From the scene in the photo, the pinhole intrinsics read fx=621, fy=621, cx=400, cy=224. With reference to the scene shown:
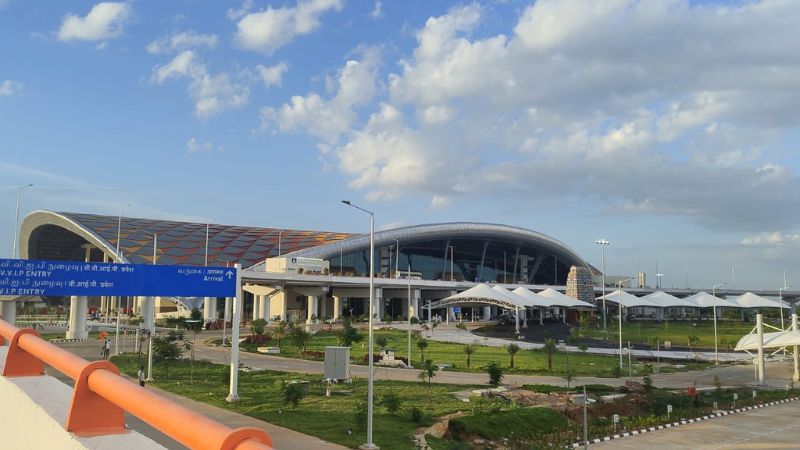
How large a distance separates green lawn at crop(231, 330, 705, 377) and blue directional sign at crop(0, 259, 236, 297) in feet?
68.5

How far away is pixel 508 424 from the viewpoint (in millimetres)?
25156

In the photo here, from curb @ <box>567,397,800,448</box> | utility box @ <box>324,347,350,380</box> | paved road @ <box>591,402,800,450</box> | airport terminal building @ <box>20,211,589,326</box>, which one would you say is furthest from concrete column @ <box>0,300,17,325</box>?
paved road @ <box>591,402,800,450</box>

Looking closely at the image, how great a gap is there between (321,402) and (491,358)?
25.3m

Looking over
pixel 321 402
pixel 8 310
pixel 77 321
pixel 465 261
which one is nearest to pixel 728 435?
pixel 321 402

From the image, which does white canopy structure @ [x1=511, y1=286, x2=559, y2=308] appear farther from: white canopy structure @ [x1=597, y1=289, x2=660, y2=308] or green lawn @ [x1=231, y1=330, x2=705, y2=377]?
green lawn @ [x1=231, y1=330, x2=705, y2=377]

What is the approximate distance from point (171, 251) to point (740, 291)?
15424 centimetres

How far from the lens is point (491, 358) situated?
5034 centimetres

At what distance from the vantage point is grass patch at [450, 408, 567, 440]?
79.3 ft

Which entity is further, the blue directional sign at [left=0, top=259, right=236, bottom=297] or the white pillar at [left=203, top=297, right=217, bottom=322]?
the white pillar at [left=203, top=297, right=217, bottom=322]

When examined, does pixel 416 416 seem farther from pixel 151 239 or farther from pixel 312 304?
pixel 151 239

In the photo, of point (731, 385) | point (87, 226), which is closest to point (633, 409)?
point (731, 385)

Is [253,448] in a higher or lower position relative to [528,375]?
higher

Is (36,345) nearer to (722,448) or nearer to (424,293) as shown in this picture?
(722,448)

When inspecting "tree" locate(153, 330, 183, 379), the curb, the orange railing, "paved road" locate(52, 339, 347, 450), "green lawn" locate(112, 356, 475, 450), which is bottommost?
the curb
